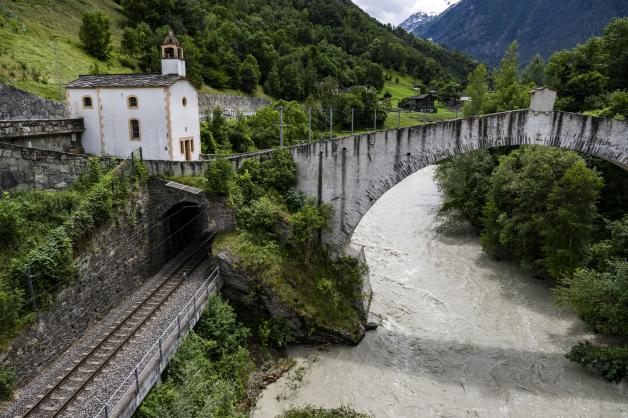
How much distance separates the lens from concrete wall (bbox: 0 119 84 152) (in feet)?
62.4

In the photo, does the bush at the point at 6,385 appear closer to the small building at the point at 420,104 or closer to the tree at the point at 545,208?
the tree at the point at 545,208

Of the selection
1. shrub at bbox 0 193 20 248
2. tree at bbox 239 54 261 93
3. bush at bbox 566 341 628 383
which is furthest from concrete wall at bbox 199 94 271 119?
bush at bbox 566 341 628 383

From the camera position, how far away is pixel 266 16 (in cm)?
9294

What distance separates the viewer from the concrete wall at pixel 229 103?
4209 centimetres

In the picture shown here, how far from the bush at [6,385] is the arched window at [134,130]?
13795 mm

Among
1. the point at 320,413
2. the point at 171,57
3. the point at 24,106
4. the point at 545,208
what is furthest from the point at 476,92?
the point at 320,413

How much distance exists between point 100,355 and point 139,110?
43.8ft

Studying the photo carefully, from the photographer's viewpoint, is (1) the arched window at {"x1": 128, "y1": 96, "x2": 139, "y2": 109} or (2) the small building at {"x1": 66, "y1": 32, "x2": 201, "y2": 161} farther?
(1) the arched window at {"x1": 128, "y1": 96, "x2": 139, "y2": 109}

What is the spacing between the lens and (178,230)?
2098cm

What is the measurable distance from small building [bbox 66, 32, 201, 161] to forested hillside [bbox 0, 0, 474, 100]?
8.25m

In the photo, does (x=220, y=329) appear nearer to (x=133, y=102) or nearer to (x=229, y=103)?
(x=133, y=102)

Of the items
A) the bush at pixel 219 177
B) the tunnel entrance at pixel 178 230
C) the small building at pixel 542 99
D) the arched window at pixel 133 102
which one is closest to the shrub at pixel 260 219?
the bush at pixel 219 177

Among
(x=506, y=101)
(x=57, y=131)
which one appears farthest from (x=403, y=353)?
(x=506, y=101)

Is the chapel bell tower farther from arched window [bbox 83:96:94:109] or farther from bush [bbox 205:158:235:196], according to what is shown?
bush [bbox 205:158:235:196]
